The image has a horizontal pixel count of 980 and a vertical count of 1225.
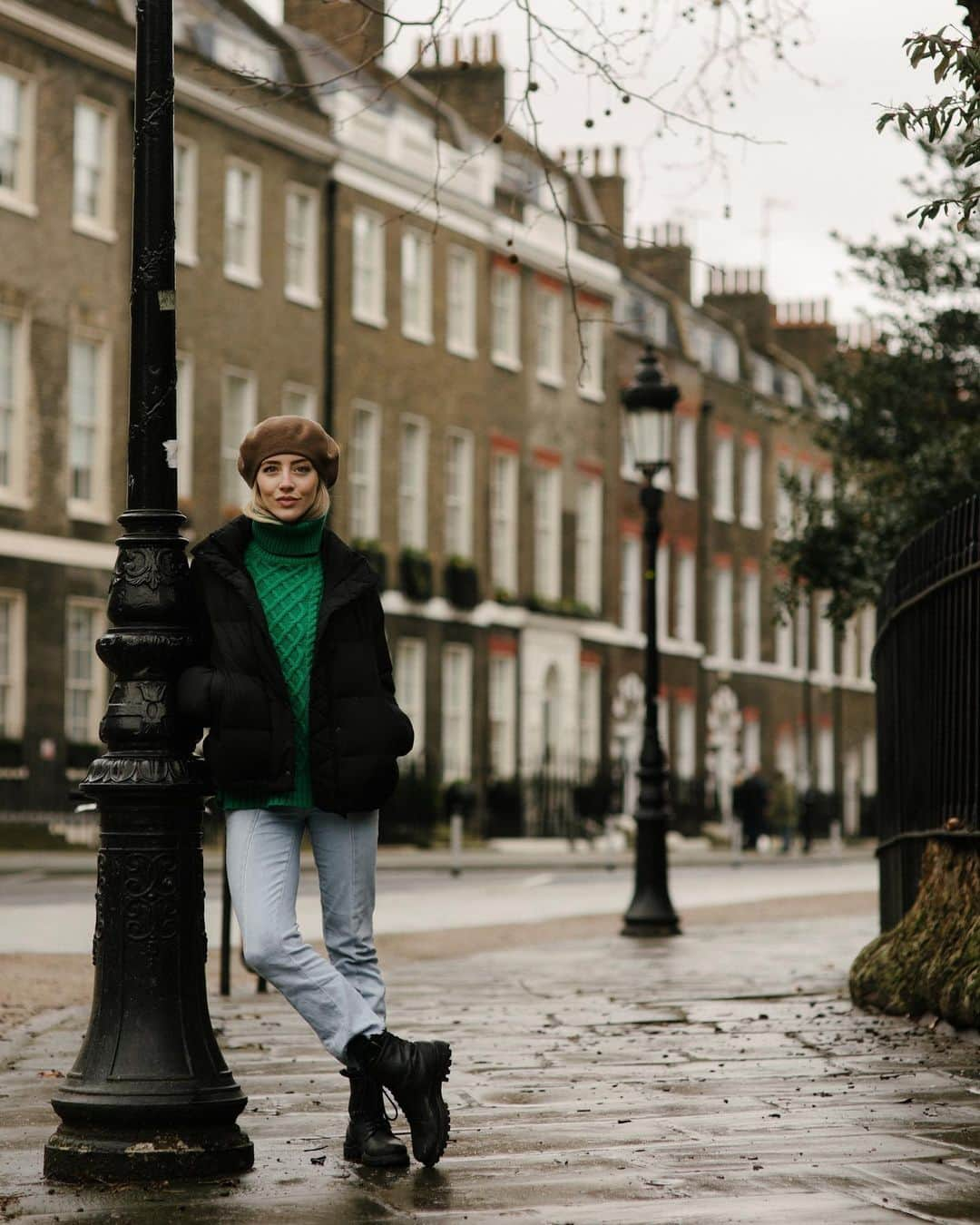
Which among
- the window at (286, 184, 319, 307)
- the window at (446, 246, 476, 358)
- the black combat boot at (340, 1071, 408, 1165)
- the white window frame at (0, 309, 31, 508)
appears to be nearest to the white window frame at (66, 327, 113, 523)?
the white window frame at (0, 309, 31, 508)

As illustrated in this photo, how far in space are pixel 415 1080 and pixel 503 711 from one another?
40.4 metres

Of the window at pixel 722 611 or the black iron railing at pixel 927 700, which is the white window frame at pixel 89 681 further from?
the window at pixel 722 611

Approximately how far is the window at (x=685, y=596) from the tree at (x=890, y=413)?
36.5 m

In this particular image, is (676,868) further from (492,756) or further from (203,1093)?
(203,1093)

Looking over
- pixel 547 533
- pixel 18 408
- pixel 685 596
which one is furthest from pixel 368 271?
pixel 685 596

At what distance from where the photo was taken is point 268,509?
6.23 m

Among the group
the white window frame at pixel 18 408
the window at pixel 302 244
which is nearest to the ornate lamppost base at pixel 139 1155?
the white window frame at pixel 18 408

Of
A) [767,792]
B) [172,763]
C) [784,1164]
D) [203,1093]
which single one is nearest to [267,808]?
[172,763]

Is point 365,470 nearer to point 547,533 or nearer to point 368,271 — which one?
point 368,271

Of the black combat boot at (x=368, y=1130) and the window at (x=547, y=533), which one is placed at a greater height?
the window at (x=547, y=533)

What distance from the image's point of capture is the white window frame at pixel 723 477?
5844 centimetres

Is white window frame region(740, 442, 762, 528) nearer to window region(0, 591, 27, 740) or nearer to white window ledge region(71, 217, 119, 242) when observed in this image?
white window ledge region(71, 217, 119, 242)

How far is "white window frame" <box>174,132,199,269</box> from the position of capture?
36656 millimetres

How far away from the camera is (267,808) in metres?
6.06
